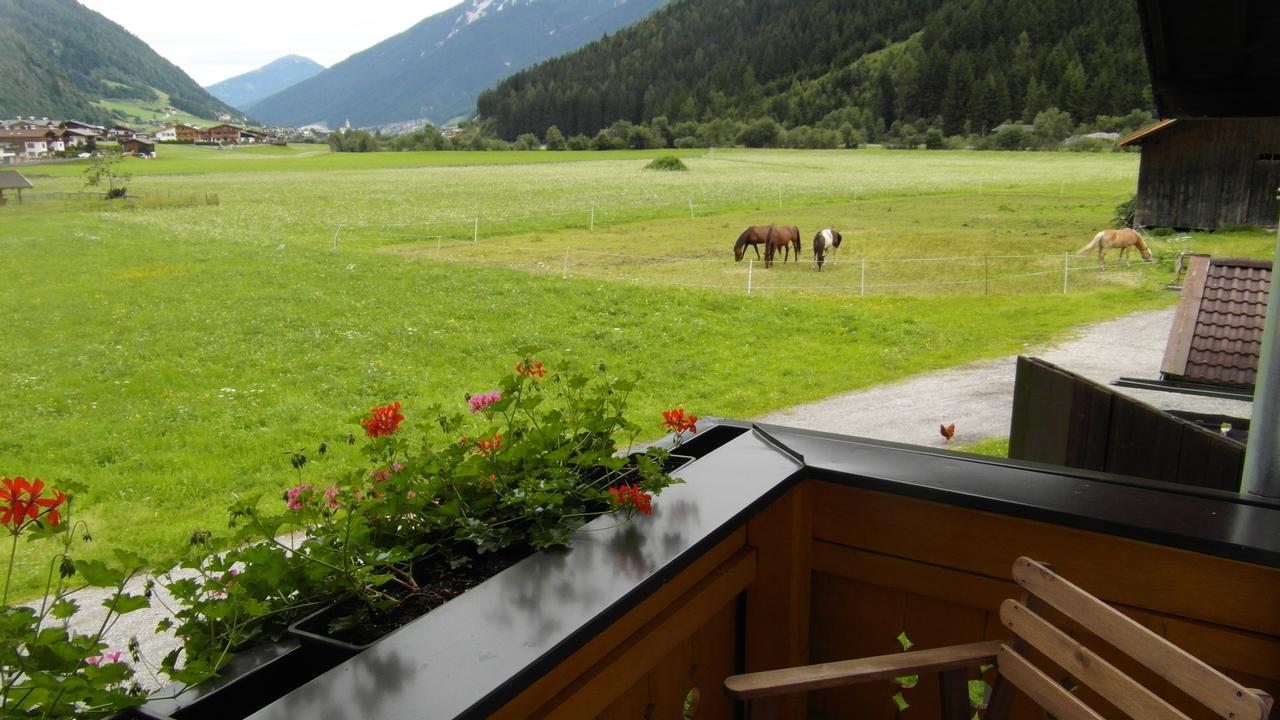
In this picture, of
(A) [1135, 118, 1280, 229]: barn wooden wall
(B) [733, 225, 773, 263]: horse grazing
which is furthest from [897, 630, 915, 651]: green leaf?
(A) [1135, 118, 1280, 229]: barn wooden wall

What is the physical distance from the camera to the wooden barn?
24.2 metres

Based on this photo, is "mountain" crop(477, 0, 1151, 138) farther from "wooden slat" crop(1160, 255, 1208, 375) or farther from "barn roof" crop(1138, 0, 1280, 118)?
"barn roof" crop(1138, 0, 1280, 118)

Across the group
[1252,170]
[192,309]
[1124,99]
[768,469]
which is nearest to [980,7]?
[1124,99]

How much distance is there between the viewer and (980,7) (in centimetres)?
9456

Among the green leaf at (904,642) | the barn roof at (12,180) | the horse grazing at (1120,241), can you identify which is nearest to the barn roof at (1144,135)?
the horse grazing at (1120,241)

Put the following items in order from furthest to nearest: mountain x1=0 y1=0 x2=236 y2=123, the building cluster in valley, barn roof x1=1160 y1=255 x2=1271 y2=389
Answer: mountain x1=0 y1=0 x2=236 y2=123 → the building cluster in valley → barn roof x1=1160 y1=255 x2=1271 y2=389

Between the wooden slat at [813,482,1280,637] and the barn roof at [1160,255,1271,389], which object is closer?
the wooden slat at [813,482,1280,637]

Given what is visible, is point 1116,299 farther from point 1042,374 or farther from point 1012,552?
point 1012,552

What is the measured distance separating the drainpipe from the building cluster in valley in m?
23.3

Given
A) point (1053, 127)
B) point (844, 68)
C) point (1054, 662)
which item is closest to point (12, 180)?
point (1054, 662)

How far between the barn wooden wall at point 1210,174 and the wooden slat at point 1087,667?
90.8 ft

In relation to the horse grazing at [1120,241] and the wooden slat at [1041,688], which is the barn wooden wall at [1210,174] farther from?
the wooden slat at [1041,688]

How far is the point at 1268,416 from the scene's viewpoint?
196 cm

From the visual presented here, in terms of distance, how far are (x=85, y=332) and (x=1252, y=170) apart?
2882 centimetres
